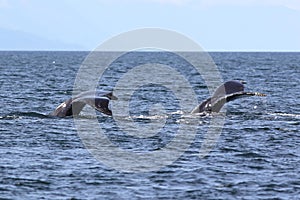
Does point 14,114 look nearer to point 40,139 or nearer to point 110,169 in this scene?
point 40,139

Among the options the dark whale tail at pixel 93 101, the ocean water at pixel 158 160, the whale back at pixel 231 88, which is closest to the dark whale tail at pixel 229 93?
the whale back at pixel 231 88

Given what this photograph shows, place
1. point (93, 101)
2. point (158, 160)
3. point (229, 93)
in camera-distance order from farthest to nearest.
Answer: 1. point (229, 93)
2. point (93, 101)
3. point (158, 160)

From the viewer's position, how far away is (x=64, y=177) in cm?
1986

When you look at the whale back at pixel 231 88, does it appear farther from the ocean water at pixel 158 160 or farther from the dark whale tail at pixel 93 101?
the dark whale tail at pixel 93 101

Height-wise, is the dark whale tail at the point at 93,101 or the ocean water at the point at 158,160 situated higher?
the dark whale tail at the point at 93,101

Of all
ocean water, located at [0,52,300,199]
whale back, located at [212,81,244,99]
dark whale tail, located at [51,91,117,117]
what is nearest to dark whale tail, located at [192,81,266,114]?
whale back, located at [212,81,244,99]

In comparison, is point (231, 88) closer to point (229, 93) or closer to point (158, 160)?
point (229, 93)

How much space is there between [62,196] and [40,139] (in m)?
7.75

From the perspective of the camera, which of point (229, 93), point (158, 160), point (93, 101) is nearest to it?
point (158, 160)

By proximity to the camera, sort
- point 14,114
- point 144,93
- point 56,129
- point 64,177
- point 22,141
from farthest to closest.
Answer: point 144,93, point 14,114, point 56,129, point 22,141, point 64,177

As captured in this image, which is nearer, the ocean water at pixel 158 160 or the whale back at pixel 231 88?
the ocean water at pixel 158 160

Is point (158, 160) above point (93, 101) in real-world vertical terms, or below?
below

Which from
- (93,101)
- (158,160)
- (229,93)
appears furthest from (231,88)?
(158,160)

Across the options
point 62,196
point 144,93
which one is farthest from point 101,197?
point 144,93
